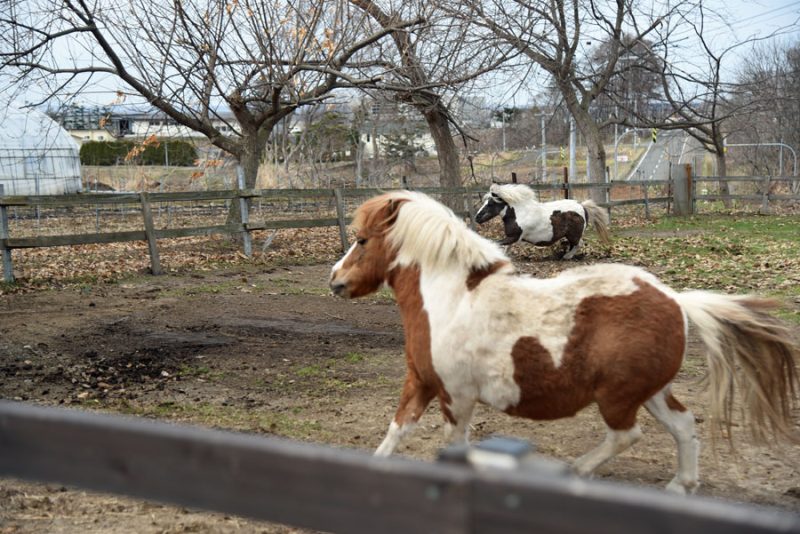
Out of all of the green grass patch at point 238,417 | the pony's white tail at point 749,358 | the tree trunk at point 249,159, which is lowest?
the green grass patch at point 238,417

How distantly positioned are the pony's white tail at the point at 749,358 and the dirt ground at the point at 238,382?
411mm

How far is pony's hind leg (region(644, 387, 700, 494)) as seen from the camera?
4012mm

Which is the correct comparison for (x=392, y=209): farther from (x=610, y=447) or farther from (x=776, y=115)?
(x=776, y=115)

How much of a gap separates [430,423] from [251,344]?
10.1 feet

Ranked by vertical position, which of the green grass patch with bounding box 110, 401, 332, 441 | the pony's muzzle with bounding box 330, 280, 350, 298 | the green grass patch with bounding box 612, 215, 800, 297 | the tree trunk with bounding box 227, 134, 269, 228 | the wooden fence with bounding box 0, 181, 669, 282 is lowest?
the green grass patch with bounding box 110, 401, 332, 441

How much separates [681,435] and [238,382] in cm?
400

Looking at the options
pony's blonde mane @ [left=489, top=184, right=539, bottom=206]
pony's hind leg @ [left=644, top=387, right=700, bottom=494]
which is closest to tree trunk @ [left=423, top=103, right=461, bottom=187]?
pony's blonde mane @ [left=489, top=184, right=539, bottom=206]

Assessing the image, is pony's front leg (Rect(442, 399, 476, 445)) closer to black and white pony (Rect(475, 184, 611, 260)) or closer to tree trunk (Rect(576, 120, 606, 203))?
black and white pony (Rect(475, 184, 611, 260))

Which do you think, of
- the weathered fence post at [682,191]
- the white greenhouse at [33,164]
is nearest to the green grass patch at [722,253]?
the weathered fence post at [682,191]

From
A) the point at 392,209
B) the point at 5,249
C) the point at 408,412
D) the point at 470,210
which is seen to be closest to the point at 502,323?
the point at 408,412

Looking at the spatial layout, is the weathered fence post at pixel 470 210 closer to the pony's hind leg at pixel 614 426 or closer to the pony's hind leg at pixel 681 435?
the pony's hind leg at pixel 681 435

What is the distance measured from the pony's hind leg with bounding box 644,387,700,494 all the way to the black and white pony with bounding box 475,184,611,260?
1070cm

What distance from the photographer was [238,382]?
674cm

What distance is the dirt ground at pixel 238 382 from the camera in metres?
4.19
